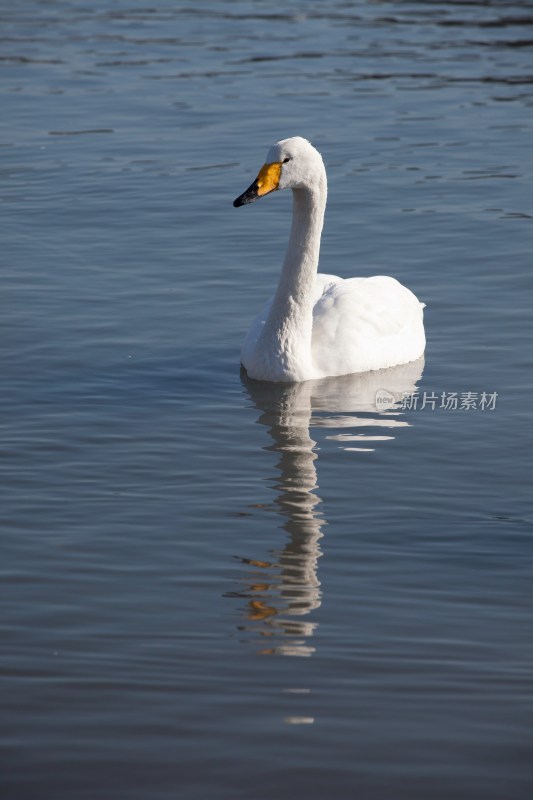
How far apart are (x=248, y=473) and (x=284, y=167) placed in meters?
2.75

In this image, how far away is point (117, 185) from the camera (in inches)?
676

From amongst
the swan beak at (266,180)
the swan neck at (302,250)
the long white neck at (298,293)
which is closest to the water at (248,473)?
the long white neck at (298,293)

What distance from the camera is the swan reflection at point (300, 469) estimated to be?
7.15 metres

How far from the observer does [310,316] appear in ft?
37.5

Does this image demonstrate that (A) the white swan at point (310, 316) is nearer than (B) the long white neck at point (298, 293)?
Yes

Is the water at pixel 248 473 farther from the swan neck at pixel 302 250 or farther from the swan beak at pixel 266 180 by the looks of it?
the swan beak at pixel 266 180

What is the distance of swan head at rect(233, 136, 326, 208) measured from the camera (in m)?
10.9

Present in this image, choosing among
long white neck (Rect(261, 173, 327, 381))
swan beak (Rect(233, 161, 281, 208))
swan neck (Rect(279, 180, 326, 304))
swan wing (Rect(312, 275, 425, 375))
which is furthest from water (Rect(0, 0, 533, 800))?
swan beak (Rect(233, 161, 281, 208))

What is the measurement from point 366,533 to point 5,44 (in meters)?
19.2

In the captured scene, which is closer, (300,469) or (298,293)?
(300,469)

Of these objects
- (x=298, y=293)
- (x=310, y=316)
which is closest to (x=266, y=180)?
(x=298, y=293)

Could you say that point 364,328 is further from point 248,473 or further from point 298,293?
point 248,473

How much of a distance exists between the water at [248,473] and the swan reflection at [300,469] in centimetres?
3

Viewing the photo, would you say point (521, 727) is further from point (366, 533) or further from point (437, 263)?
point (437, 263)
